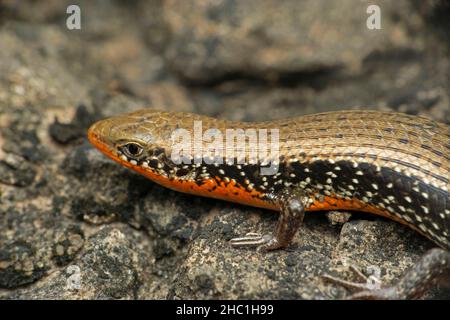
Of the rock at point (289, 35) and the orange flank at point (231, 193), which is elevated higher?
the rock at point (289, 35)

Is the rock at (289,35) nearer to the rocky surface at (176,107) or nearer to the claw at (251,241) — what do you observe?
the rocky surface at (176,107)

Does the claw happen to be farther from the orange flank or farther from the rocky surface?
the orange flank

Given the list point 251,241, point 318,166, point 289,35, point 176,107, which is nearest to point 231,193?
point 251,241

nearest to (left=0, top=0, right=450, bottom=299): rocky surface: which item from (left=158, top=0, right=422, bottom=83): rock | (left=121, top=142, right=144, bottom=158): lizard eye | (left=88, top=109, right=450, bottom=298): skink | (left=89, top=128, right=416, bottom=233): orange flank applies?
(left=158, top=0, right=422, bottom=83): rock

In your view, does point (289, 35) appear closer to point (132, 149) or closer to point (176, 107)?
point (176, 107)

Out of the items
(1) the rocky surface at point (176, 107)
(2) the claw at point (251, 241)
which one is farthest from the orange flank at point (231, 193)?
(2) the claw at point (251, 241)
